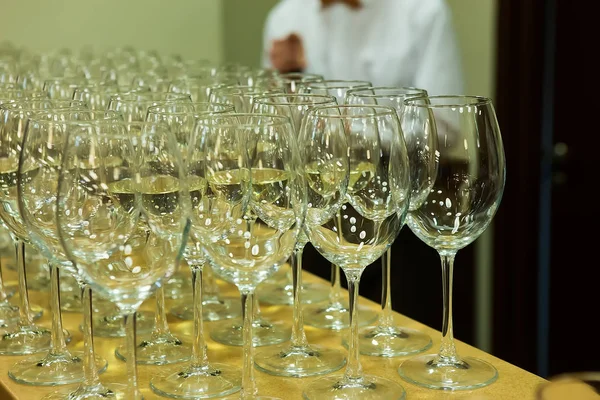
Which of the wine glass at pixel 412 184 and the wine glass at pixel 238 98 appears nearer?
the wine glass at pixel 412 184

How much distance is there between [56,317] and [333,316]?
39 centimetres

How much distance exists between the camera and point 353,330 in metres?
1.01

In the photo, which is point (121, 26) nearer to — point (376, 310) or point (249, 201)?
point (376, 310)

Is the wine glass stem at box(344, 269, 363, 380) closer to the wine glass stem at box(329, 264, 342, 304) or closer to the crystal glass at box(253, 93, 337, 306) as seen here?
the crystal glass at box(253, 93, 337, 306)

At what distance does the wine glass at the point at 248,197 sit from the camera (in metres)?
0.92

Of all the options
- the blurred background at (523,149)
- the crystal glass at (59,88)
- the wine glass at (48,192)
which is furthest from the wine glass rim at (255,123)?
the blurred background at (523,149)

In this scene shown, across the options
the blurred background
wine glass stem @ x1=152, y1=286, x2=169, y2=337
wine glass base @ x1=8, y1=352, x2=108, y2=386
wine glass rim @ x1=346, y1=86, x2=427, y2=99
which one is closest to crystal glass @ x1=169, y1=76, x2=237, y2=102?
wine glass rim @ x1=346, y1=86, x2=427, y2=99

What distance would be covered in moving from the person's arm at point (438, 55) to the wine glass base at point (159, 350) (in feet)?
6.28

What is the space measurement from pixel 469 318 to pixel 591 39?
116cm

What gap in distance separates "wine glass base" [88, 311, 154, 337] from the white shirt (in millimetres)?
1841

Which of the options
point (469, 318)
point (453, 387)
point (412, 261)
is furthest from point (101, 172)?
point (469, 318)

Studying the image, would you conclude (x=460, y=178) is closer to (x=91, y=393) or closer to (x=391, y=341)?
(x=391, y=341)

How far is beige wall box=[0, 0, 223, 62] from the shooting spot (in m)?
3.37

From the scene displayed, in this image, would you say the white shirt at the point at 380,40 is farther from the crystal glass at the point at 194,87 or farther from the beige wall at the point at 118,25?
the crystal glass at the point at 194,87
